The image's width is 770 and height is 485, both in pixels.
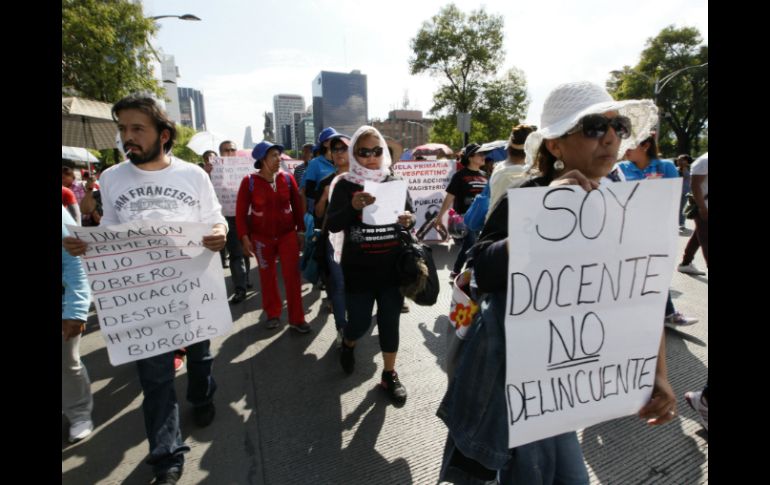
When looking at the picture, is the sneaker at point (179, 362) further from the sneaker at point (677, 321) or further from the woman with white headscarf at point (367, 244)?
the sneaker at point (677, 321)

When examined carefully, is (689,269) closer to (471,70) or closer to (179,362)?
(179,362)

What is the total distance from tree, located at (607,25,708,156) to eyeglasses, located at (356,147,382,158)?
126ft

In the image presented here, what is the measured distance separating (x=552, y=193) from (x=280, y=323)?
388 centimetres

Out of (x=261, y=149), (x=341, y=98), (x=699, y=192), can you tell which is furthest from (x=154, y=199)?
(x=341, y=98)

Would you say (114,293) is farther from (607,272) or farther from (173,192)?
(607,272)

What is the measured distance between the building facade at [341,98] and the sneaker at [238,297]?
12861 cm

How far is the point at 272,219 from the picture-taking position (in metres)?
3.97

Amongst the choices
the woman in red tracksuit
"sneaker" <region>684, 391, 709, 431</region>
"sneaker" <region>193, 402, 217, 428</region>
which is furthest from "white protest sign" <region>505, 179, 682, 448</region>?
the woman in red tracksuit

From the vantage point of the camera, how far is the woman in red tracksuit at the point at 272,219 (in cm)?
397

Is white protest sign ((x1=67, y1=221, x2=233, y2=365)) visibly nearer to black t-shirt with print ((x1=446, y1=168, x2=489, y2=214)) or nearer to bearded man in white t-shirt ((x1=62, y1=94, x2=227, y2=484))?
bearded man in white t-shirt ((x1=62, y1=94, x2=227, y2=484))

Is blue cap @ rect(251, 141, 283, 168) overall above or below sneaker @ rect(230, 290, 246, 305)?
above

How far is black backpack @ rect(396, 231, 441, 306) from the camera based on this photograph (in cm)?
272
